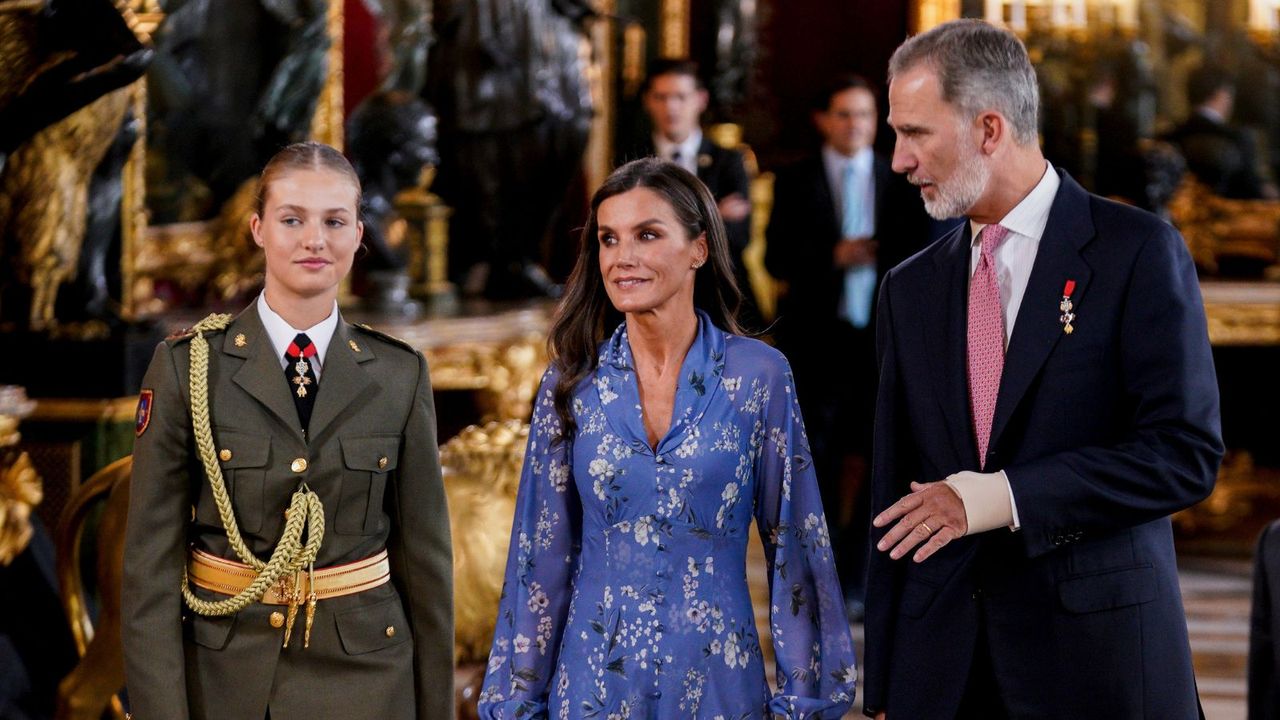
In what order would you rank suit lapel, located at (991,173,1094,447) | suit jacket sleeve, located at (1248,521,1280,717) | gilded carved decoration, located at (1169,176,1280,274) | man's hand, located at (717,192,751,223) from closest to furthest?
suit lapel, located at (991,173,1094,447) → suit jacket sleeve, located at (1248,521,1280,717) → man's hand, located at (717,192,751,223) → gilded carved decoration, located at (1169,176,1280,274)

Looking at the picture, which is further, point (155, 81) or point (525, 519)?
point (155, 81)

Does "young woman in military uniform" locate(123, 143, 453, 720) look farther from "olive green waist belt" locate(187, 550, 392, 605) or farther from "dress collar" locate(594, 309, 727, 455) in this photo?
"dress collar" locate(594, 309, 727, 455)

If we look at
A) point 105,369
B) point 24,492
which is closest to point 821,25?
point 105,369

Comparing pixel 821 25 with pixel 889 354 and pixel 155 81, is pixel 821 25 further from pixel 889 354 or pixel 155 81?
pixel 889 354

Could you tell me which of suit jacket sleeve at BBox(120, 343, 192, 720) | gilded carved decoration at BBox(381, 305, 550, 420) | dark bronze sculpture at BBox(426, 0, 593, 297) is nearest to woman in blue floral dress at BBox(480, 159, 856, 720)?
suit jacket sleeve at BBox(120, 343, 192, 720)

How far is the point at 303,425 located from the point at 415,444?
0.17m

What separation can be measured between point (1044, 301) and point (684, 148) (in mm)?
3703

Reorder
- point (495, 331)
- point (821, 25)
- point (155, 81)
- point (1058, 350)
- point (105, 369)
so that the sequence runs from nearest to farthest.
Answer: point (1058, 350) < point (105, 369) < point (155, 81) < point (495, 331) < point (821, 25)

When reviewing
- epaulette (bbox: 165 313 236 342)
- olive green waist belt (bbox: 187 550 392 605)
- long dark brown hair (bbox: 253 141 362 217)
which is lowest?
olive green waist belt (bbox: 187 550 392 605)

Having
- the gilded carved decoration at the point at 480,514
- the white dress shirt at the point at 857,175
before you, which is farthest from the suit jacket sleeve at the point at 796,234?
the gilded carved decoration at the point at 480,514

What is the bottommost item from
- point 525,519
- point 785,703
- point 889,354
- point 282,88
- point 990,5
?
point 785,703

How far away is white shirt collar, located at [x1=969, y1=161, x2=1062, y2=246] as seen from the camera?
252 cm

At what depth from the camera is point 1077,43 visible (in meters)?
9.35

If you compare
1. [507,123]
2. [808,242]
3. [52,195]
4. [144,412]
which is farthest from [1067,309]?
[507,123]
